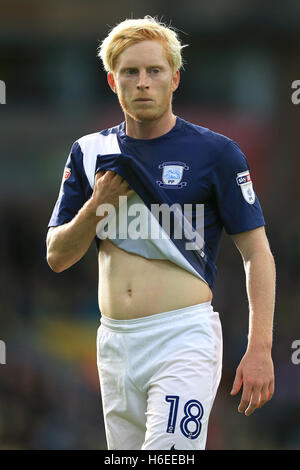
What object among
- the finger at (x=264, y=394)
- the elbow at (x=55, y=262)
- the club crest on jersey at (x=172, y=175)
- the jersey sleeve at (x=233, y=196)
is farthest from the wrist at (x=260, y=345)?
the elbow at (x=55, y=262)

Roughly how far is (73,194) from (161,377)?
110 cm

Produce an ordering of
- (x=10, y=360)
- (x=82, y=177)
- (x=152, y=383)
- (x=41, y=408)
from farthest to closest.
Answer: (x=10, y=360)
(x=41, y=408)
(x=82, y=177)
(x=152, y=383)

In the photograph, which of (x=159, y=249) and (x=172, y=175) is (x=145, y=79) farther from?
(x=159, y=249)

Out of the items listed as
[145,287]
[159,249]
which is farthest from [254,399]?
[159,249]

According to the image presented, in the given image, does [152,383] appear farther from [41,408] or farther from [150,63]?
[41,408]

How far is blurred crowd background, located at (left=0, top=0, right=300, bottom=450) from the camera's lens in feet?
40.7

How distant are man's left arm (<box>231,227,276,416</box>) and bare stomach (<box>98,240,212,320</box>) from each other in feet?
0.86

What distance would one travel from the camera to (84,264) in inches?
568

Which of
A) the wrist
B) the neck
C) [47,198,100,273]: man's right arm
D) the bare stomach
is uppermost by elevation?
the neck

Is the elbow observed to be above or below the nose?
below

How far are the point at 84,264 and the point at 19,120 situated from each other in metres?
3.53

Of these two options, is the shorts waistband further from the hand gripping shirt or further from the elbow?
the elbow

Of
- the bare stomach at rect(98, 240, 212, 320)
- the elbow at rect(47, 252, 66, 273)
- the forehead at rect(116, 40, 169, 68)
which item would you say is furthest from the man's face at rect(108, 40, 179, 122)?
the elbow at rect(47, 252, 66, 273)
